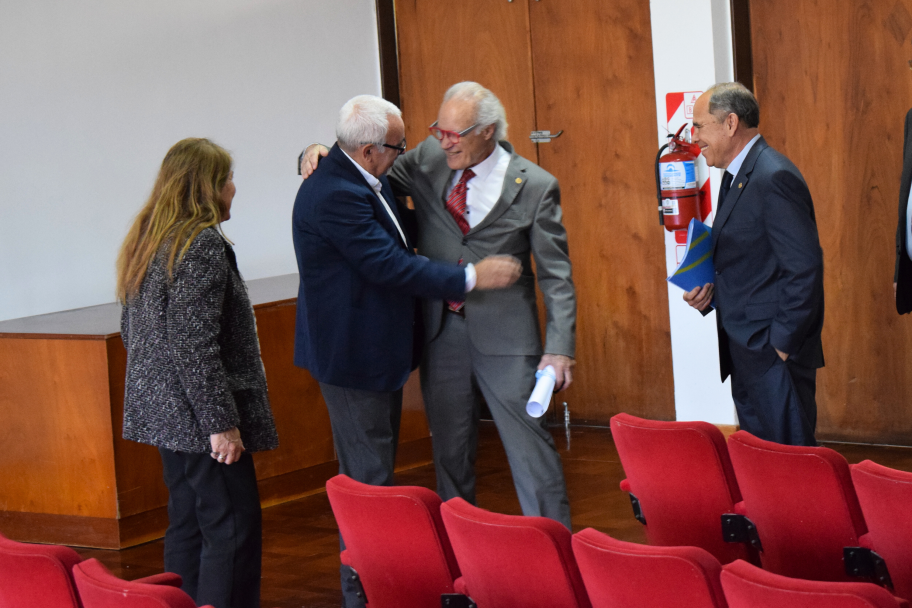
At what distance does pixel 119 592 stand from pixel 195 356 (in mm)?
937

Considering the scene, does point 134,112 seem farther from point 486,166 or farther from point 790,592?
point 790,592

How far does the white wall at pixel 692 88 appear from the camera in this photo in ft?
16.3

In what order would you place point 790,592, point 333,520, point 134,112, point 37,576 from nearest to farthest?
point 790,592 < point 37,576 < point 333,520 < point 134,112

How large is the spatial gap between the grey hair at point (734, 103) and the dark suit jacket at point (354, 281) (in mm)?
920

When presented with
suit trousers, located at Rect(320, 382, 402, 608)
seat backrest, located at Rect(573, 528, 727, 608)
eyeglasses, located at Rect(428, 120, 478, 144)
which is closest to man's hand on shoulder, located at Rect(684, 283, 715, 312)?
eyeglasses, located at Rect(428, 120, 478, 144)

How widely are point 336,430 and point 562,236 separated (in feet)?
2.83

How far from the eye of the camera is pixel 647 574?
170 cm

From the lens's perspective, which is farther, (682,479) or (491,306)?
(491,306)

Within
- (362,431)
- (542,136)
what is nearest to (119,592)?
(362,431)

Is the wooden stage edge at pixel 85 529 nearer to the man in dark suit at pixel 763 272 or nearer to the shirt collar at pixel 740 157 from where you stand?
the man in dark suit at pixel 763 272

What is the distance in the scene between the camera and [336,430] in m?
3.08

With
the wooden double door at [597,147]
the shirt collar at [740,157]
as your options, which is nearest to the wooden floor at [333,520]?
the wooden double door at [597,147]

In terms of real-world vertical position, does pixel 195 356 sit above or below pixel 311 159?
below

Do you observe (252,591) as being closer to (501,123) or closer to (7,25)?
(501,123)
